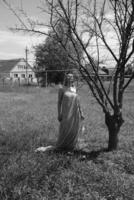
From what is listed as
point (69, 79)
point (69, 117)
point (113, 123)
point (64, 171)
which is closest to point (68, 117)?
point (69, 117)

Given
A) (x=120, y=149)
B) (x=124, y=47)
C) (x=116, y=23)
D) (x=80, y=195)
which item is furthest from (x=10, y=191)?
(x=116, y=23)

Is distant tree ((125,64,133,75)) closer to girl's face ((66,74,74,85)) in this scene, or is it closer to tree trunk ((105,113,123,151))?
tree trunk ((105,113,123,151))

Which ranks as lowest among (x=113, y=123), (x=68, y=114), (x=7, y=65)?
(x=113, y=123)

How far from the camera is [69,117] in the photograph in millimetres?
4227

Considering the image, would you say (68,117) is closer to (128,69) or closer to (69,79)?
(69,79)

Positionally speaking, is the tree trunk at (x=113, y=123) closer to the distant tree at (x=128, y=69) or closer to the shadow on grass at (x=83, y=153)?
the shadow on grass at (x=83, y=153)

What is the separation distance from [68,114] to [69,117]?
58 millimetres

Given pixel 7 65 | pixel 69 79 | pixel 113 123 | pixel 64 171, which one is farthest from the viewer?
pixel 7 65

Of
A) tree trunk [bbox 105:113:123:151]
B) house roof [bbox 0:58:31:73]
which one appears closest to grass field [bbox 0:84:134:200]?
→ tree trunk [bbox 105:113:123:151]

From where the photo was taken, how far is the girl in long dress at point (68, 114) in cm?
421

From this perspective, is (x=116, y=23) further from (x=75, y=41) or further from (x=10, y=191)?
(x=10, y=191)

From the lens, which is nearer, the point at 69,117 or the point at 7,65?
the point at 69,117

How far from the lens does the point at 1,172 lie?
329cm

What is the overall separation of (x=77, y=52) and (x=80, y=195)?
89.4 inches
